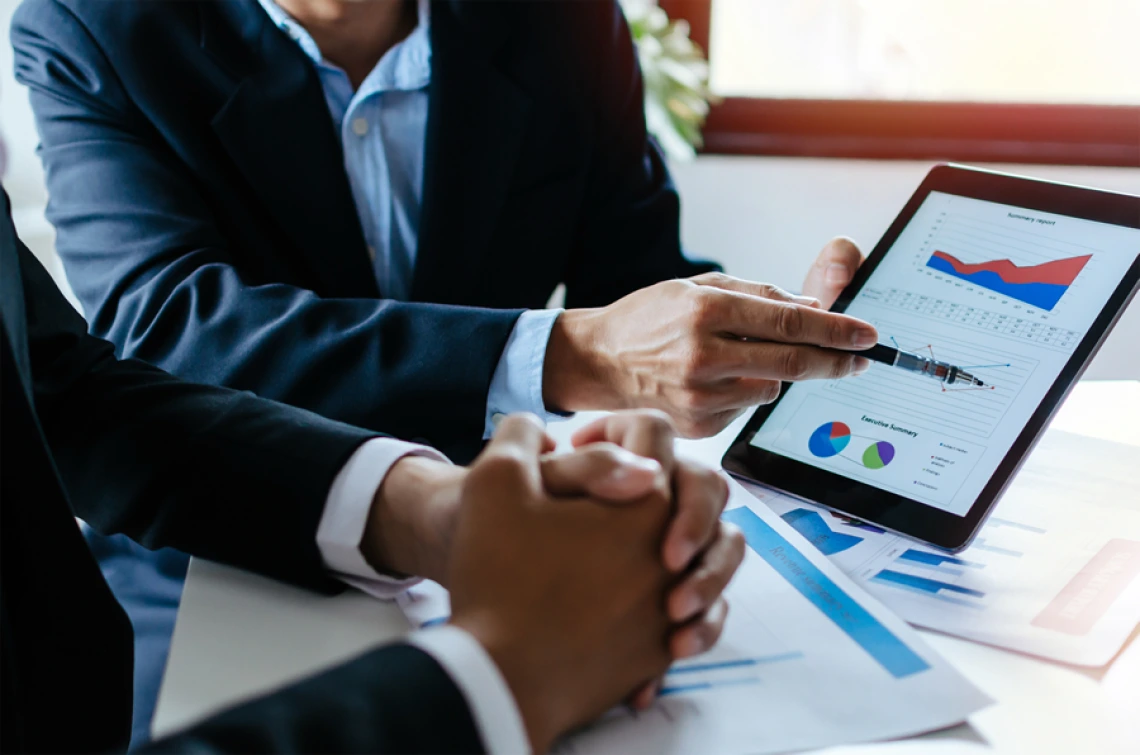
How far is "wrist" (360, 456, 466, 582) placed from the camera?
1.94ft

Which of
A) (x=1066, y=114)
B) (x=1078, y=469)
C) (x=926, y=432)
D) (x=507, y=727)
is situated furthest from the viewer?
(x=1066, y=114)

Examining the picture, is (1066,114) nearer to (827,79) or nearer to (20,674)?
(827,79)

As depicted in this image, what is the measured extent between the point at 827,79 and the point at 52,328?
2.32m

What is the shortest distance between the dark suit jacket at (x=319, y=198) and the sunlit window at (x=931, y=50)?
1.39m

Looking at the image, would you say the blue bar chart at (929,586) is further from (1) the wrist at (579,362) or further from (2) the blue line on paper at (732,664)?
(1) the wrist at (579,362)

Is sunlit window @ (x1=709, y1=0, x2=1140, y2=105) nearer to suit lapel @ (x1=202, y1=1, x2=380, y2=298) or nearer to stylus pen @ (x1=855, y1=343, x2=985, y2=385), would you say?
suit lapel @ (x1=202, y1=1, x2=380, y2=298)

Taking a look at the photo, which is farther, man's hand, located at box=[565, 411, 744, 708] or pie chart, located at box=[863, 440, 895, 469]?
pie chart, located at box=[863, 440, 895, 469]

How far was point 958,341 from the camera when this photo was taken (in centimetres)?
77

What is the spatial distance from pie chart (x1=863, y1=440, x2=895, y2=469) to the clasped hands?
0.24 metres

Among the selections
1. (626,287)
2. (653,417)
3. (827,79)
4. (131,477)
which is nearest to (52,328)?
(131,477)

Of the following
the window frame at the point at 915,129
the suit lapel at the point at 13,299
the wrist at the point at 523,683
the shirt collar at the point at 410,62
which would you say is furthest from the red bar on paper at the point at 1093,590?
the window frame at the point at 915,129

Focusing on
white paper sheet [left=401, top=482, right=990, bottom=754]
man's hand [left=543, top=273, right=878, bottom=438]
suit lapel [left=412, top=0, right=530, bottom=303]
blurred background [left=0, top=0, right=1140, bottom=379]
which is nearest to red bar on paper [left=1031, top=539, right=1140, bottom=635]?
white paper sheet [left=401, top=482, right=990, bottom=754]

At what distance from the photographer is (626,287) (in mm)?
1335

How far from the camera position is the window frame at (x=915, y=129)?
8.13 ft
